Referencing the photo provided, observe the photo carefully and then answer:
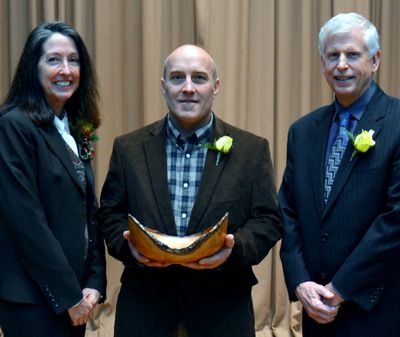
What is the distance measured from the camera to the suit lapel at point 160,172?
8.74 feet

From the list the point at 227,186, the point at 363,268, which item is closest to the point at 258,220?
the point at 227,186

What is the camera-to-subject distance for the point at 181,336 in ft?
8.95

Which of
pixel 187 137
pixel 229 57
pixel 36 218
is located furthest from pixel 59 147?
pixel 229 57

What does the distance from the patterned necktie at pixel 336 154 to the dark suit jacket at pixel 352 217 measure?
2 cm

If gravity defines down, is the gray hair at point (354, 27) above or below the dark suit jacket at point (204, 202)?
above

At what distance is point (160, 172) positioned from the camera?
2727 millimetres

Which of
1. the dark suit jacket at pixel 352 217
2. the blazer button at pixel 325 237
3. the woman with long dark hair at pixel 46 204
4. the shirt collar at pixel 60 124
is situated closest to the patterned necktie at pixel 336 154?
the dark suit jacket at pixel 352 217

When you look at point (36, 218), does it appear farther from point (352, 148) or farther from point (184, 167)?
point (352, 148)

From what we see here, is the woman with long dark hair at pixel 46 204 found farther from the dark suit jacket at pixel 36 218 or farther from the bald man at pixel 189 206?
the bald man at pixel 189 206

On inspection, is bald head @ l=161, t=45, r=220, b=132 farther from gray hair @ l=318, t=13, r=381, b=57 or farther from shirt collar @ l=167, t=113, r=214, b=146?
gray hair @ l=318, t=13, r=381, b=57

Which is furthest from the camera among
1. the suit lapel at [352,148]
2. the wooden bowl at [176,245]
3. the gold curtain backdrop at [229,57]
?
the gold curtain backdrop at [229,57]

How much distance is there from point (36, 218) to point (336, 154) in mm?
1152

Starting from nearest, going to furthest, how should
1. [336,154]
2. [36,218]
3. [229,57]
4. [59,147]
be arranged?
[36,218], [59,147], [336,154], [229,57]

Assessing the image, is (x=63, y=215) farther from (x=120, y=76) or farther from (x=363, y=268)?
(x=120, y=76)
